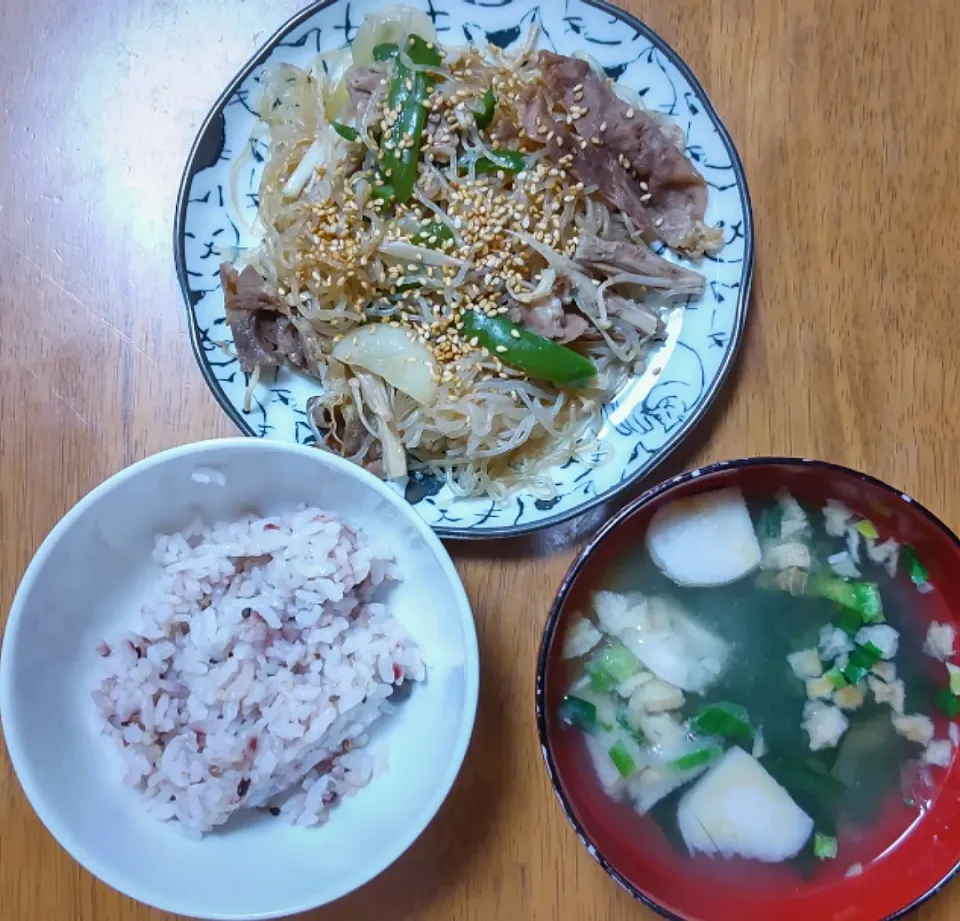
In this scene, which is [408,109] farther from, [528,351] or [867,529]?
[867,529]

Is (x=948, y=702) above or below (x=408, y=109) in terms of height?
below

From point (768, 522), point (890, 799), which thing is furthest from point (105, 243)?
point (890, 799)

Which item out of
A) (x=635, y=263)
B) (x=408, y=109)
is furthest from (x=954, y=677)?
(x=408, y=109)

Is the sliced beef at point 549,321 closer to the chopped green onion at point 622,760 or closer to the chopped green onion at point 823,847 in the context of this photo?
the chopped green onion at point 622,760

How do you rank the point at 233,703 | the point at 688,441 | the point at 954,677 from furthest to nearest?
the point at 688,441
the point at 954,677
the point at 233,703

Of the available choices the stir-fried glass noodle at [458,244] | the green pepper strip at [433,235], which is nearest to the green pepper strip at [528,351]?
the stir-fried glass noodle at [458,244]

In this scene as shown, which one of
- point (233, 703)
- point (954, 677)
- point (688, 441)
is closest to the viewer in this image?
point (233, 703)

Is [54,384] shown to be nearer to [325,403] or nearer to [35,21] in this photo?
[325,403]
